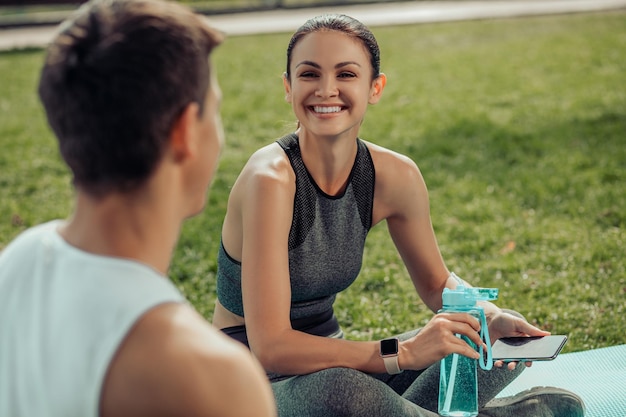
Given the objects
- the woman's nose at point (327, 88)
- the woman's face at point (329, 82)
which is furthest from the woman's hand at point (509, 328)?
the woman's nose at point (327, 88)

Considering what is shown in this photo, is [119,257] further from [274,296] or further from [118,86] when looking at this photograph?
[274,296]

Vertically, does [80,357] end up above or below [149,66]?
below

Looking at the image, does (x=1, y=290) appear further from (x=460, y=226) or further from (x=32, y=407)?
(x=460, y=226)

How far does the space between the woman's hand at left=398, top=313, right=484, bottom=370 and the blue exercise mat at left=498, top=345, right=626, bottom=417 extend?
844mm

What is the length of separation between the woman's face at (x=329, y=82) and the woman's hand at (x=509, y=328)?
82cm

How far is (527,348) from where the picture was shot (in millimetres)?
2963

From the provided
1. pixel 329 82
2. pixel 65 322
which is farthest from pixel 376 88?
pixel 65 322

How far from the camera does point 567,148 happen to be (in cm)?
715

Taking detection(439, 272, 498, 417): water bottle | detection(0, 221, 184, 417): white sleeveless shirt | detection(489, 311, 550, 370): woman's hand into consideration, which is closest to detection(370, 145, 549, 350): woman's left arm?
detection(489, 311, 550, 370): woman's hand

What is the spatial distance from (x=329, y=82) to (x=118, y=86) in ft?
5.13

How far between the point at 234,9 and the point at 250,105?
26.3ft

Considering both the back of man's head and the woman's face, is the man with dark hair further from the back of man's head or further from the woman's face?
the woman's face

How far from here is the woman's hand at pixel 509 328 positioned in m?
3.01

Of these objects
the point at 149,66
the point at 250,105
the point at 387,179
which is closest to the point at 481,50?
the point at 250,105
